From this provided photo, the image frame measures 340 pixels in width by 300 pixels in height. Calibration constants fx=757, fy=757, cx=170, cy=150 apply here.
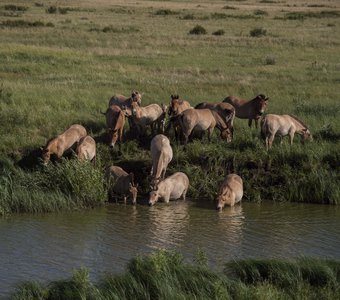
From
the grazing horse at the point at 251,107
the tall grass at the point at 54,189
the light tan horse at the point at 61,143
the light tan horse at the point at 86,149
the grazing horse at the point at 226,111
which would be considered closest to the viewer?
the tall grass at the point at 54,189

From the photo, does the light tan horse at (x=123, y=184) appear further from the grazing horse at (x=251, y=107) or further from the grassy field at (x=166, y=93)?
the grazing horse at (x=251, y=107)

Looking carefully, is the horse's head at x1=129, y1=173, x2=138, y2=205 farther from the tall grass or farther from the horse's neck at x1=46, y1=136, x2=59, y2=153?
the horse's neck at x1=46, y1=136, x2=59, y2=153

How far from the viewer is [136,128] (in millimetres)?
17312

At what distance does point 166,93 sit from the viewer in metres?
21.8

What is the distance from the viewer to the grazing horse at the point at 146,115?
55.2ft

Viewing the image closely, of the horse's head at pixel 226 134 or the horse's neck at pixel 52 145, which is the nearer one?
the horse's neck at pixel 52 145

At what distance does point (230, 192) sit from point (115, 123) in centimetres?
351

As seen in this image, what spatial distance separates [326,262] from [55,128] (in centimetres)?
915

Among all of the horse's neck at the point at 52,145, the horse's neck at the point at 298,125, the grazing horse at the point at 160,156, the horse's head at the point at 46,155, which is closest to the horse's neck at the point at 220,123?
the horse's neck at the point at 298,125

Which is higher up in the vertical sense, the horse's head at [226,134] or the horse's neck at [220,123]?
the horse's neck at [220,123]

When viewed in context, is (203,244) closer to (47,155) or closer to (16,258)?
(16,258)

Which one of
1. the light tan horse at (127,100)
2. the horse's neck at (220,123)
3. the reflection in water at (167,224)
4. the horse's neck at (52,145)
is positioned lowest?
the reflection in water at (167,224)

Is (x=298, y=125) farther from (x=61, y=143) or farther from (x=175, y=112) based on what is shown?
(x=61, y=143)

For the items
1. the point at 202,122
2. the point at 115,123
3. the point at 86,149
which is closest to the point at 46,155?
the point at 86,149
